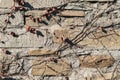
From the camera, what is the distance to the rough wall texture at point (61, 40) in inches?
110

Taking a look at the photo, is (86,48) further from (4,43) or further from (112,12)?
(4,43)

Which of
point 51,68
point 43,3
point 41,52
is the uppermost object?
point 43,3

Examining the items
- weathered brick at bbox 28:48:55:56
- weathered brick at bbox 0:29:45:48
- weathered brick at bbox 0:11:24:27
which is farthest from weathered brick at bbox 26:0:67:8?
weathered brick at bbox 28:48:55:56

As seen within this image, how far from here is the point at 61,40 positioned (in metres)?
2.81

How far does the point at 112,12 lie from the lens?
9.23 feet

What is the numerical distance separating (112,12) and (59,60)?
665mm

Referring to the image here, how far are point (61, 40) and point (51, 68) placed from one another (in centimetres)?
28

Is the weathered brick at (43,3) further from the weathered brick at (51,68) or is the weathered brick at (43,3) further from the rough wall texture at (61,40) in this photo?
the weathered brick at (51,68)

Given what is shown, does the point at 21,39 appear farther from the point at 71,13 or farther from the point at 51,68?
the point at 71,13

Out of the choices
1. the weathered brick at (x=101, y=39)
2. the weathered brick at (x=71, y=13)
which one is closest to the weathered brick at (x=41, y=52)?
the weathered brick at (x=101, y=39)

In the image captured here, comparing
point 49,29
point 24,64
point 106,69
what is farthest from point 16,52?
point 106,69

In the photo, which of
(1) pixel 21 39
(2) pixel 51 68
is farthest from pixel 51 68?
(1) pixel 21 39

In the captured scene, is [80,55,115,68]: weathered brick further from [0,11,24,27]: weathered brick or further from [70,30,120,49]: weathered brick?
[0,11,24,27]: weathered brick

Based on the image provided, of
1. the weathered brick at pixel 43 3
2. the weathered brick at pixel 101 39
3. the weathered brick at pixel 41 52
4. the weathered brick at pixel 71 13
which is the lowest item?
the weathered brick at pixel 41 52
